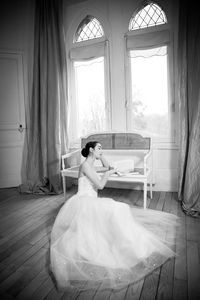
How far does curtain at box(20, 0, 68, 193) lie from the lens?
4.18m

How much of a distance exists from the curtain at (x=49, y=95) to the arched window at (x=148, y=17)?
46.4 inches

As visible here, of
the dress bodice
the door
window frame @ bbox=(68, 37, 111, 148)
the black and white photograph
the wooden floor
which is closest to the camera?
the wooden floor

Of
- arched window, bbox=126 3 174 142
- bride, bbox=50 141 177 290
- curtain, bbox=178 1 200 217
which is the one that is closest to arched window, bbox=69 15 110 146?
arched window, bbox=126 3 174 142

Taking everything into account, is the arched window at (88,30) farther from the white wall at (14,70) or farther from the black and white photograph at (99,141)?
the white wall at (14,70)

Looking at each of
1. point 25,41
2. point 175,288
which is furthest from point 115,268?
point 25,41

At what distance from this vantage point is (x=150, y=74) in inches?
156

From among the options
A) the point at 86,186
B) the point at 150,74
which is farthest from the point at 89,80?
the point at 86,186

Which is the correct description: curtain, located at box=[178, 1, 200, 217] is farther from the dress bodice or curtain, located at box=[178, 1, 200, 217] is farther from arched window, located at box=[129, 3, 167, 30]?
the dress bodice

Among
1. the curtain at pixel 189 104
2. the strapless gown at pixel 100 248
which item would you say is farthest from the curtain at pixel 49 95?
the strapless gown at pixel 100 248

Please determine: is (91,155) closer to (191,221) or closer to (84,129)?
(191,221)

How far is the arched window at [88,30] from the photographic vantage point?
427cm

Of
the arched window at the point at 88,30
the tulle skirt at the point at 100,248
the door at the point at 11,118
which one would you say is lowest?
the tulle skirt at the point at 100,248

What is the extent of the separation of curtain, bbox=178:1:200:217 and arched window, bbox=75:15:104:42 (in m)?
1.41

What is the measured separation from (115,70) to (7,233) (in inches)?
112
